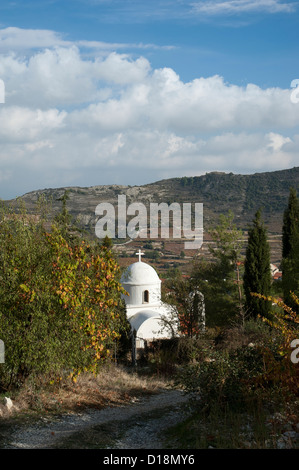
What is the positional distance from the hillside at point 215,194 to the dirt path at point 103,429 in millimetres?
67748

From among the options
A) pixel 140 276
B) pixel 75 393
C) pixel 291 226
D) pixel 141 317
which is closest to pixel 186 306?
pixel 141 317

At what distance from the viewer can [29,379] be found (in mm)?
11250

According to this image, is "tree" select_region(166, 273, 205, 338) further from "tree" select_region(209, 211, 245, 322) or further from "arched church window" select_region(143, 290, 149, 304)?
"tree" select_region(209, 211, 245, 322)

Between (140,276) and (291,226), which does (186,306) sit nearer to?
(140,276)

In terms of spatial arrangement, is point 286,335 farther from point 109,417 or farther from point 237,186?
point 237,186

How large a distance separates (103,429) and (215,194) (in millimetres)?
89165

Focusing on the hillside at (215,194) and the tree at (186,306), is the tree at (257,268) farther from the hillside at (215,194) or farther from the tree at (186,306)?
the hillside at (215,194)

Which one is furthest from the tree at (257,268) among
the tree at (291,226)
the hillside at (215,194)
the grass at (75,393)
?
the hillside at (215,194)

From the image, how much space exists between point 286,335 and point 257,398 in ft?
5.55

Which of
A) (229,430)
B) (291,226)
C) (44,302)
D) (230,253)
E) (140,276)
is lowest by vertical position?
(229,430)

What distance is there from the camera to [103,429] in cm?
950

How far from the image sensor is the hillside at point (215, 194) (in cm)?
8438

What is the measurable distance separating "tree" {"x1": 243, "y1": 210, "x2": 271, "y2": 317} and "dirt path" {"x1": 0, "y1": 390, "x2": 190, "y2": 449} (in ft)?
44.8
